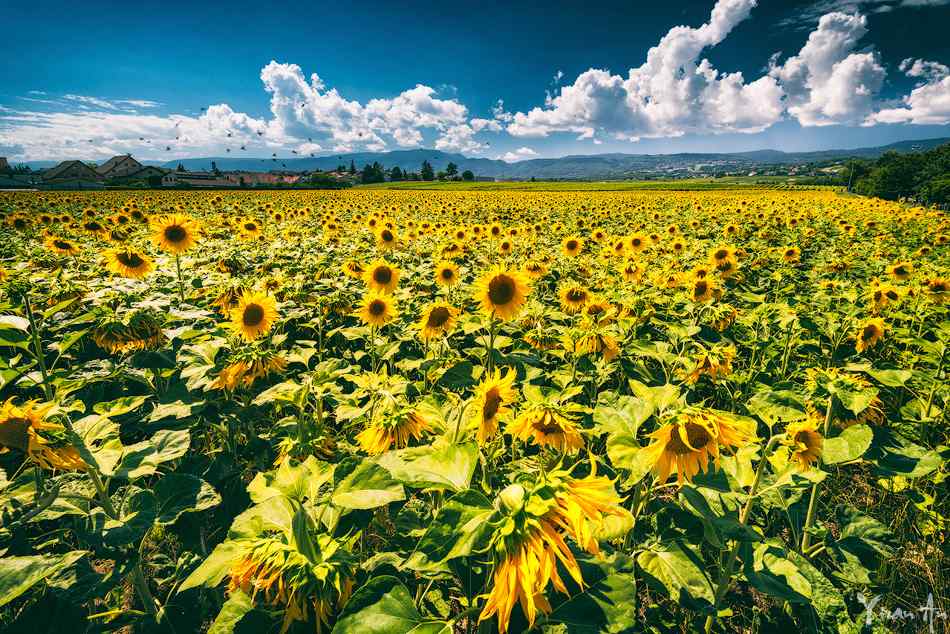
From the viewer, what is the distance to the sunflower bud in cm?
102

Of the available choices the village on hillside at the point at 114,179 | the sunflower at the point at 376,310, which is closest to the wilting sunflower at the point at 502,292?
the sunflower at the point at 376,310

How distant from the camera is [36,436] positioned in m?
1.58

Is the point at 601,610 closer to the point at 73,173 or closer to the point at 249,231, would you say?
the point at 249,231

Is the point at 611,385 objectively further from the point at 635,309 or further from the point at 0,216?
the point at 0,216

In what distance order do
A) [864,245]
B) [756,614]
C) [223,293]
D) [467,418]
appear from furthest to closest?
[864,245] → [223,293] → [756,614] → [467,418]

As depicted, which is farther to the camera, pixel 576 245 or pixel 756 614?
pixel 576 245

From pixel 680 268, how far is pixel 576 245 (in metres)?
2.17

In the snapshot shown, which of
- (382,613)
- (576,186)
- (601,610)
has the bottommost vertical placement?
(601,610)

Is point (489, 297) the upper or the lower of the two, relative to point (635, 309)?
upper

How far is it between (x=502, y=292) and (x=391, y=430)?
5.97 ft

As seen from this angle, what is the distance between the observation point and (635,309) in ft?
15.5

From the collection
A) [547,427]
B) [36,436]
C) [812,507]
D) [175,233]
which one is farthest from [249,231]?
[812,507]

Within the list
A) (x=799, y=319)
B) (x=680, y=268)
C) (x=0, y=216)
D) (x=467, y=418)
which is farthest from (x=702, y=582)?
(x=0, y=216)

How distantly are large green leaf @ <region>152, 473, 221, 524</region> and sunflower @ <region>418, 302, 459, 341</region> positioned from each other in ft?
7.35
